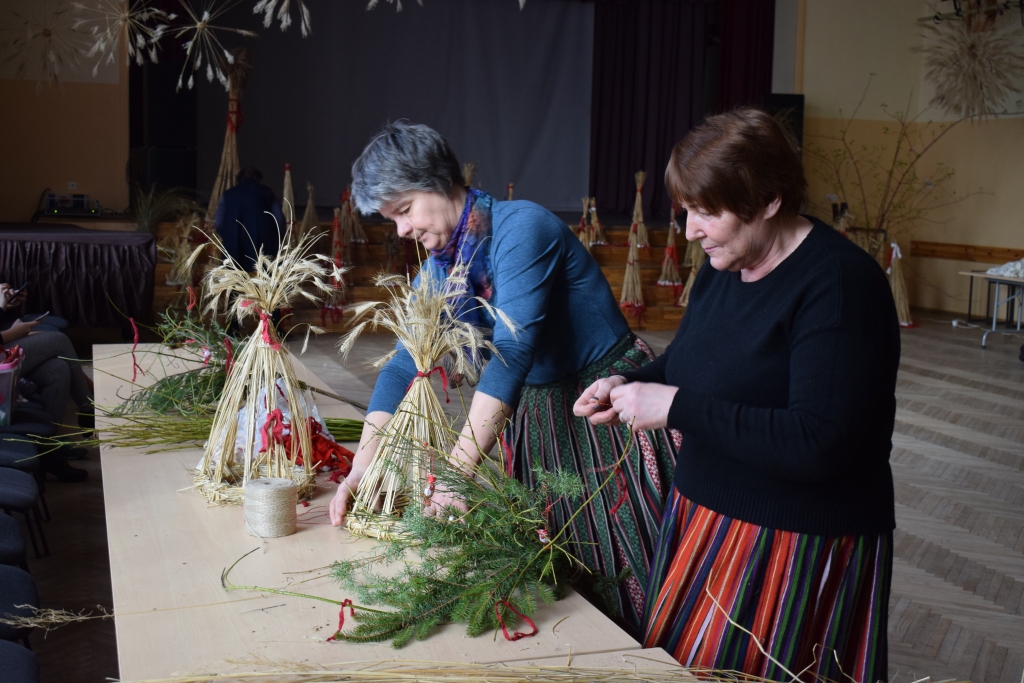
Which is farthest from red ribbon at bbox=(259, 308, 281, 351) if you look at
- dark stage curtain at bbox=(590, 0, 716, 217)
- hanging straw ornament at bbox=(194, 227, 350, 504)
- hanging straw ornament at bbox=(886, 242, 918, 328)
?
dark stage curtain at bbox=(590, 0, 716, 217)

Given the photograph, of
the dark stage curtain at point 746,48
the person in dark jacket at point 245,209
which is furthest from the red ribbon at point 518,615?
the dark stage curtain at point 746,48

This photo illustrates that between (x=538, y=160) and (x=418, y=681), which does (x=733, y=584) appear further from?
(x=538, y=160)

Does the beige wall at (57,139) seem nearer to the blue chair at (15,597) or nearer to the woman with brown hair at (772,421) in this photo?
the blue chair at (15,597)

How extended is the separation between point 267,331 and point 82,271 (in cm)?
521

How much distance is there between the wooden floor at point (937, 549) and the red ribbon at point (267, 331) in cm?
124

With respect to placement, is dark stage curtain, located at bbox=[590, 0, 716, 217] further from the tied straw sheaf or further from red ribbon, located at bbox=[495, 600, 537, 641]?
red ribbon, located at bbox=[495, 600, 537, 641]

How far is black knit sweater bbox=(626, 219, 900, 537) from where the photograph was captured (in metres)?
1.31

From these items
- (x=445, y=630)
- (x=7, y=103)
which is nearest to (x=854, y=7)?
(x=7, y=103)

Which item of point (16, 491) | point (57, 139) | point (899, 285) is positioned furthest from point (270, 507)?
point (899, 285)

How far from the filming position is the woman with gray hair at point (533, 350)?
1780 mm

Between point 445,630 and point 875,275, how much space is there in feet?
2.61

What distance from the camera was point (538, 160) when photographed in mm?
13727

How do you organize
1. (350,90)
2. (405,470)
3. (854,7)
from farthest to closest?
1. (350,90)
2. (854,7)
3. (405,470)

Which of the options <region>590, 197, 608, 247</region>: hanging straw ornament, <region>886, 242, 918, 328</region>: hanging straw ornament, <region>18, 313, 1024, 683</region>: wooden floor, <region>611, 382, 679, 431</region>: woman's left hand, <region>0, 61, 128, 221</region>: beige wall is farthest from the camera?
<region>590, 197, 608, 247</region>: hanging straw ornament
